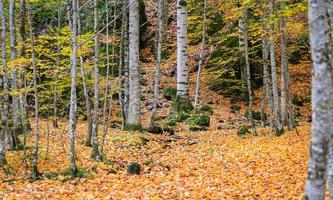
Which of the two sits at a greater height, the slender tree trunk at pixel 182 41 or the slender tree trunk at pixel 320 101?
the slender tree trunk at pixel 182 41

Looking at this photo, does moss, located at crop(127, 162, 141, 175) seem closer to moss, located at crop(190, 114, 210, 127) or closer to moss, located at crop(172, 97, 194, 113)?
moss, located at crop(190, 114, 210, 127)

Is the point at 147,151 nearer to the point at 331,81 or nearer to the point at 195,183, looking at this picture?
the point at 195,183

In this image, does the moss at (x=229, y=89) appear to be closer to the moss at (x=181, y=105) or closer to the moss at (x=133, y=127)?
the moss at (x=181, y=105)

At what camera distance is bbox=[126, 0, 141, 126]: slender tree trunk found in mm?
15281

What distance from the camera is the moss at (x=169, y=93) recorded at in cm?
2334

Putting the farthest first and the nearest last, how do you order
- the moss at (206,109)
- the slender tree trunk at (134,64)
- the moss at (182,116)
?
the moss at (206,109) < the moss at (182,116) < the slender tree trunk at (134,64)

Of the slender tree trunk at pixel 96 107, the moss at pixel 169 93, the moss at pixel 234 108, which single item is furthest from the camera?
the moss at pixel 169 93

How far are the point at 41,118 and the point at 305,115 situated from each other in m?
14.4

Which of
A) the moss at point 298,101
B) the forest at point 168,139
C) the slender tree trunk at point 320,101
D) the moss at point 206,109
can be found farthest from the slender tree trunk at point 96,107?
the moss at point 298,101

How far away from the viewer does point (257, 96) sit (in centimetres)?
2338

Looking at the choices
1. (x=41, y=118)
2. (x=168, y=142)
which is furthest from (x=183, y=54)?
(x=41, y=118)

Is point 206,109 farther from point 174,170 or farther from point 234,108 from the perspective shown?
point 174,170

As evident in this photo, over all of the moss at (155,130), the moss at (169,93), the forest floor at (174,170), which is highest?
the moss at (169,93)

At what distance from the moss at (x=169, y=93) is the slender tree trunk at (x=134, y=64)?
7834 mm
